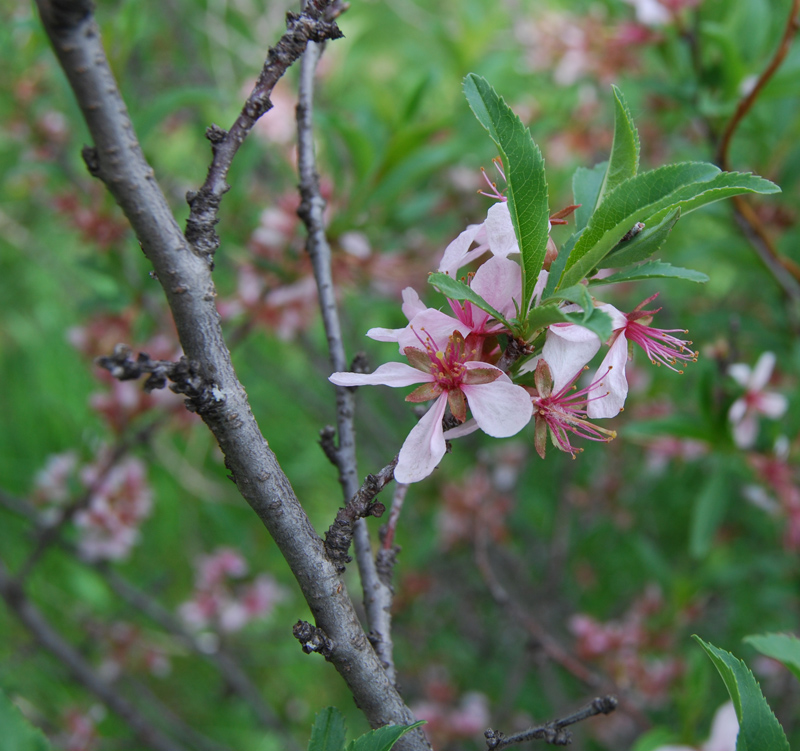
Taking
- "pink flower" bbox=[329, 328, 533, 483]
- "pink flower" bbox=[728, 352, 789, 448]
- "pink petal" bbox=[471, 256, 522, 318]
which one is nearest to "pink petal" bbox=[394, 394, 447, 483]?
"pink flower" bbox=[329, 328, 533, 483]

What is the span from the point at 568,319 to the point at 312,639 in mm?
315

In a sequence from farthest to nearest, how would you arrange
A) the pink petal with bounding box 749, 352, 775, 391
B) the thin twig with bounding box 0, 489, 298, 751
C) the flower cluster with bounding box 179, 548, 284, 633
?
1. the flower cluster with bounding box 179, 548, 284, 633
2. the thin twig with bounding box 0, 489, 298, 751
3. the pink petal with bounding box 749, 352, 775, 391

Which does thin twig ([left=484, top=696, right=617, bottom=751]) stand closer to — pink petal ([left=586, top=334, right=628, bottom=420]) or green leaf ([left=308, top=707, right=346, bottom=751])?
green leaf ([left=308, top=707, right=346, bottom=751])

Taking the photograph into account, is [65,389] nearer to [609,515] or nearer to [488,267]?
[609,515]

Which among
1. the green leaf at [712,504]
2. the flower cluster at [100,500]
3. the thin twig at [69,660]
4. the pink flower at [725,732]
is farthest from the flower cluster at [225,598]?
the pink flower at [725,732]

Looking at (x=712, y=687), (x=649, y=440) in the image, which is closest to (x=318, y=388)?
(x=649, y=440)

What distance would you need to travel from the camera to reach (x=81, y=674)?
139cm

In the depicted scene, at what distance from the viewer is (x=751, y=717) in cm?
55

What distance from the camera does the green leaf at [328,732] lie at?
535 mm

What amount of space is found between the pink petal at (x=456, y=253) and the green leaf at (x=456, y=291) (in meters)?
0.05

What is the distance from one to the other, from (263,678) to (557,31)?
8.95ft

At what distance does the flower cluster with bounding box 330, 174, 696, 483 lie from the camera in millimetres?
514

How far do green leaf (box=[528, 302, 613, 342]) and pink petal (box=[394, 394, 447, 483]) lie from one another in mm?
111

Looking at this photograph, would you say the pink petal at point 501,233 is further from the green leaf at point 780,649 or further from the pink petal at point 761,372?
the pink petal at point 761,372
